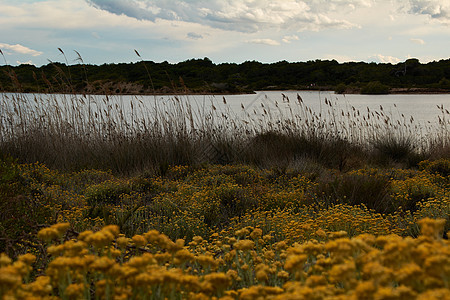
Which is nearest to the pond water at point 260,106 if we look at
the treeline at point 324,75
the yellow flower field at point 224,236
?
the yellow flower field at point 224,236

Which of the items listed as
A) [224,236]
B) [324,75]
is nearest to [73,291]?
[224,236]

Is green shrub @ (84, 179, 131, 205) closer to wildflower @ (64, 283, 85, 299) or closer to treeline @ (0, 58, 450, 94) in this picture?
wildflower @ (64, 283, 85, 299)

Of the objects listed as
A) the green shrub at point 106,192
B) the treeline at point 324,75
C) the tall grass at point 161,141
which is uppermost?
the treeline at point 324,75

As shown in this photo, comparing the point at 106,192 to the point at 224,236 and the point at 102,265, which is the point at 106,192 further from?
the point at 102,265

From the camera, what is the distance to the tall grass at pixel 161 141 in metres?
7.71

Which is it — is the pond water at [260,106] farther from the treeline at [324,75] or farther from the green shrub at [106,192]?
the treeline at [324,75]

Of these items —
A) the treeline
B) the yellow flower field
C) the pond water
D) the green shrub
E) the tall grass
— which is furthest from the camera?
the treeline

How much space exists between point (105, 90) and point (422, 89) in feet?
138

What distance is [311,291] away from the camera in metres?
1.02

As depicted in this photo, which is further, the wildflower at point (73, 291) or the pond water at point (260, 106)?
the pond water at point (260, 106)

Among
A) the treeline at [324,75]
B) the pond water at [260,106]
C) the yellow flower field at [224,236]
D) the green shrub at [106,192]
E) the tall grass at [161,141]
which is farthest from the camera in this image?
the treeline at [324,75]

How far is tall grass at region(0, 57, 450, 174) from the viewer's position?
7.71 metres

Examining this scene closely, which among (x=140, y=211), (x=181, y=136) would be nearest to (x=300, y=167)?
(x=181, y=136)

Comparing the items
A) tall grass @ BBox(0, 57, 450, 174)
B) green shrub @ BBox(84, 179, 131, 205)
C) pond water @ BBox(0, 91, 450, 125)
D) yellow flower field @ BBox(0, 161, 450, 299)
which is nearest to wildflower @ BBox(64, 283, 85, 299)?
yellow flower field @ BBox(0, 161, 450, 299)
